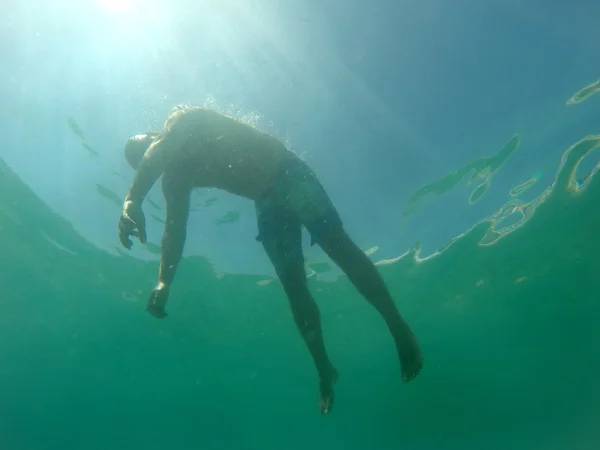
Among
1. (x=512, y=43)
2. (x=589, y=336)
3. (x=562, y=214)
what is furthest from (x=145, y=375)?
(x=589, y=336)

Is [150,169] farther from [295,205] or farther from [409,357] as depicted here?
[409,357]

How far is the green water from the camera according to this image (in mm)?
16375

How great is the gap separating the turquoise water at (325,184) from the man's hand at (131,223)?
5.43 m

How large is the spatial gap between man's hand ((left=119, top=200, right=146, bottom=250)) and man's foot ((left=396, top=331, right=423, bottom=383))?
2749 mm

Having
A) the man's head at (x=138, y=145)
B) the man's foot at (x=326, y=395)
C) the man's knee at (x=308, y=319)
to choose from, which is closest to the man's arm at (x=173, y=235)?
the man's head at (x=138, y=145)

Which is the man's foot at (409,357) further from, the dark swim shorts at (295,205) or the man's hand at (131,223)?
the man's hand at (131,223)

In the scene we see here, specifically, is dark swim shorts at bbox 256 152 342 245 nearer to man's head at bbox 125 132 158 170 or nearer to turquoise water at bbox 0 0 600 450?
man's head at bbox 125 132 158 170

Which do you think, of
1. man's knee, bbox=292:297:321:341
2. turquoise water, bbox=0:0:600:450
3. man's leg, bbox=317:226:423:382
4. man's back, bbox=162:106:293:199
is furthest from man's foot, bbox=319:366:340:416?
turquoise water, bbox=0:0:600:450

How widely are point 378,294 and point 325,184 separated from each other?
7508 mm

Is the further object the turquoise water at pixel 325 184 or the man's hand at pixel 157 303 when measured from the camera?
the turquoise water at pixel 325 184

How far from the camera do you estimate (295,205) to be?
433cm

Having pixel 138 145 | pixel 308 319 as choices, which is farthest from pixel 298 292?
pixel 138 145

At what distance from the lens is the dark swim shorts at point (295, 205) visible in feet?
13.8

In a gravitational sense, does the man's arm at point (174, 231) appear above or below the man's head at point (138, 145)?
below
